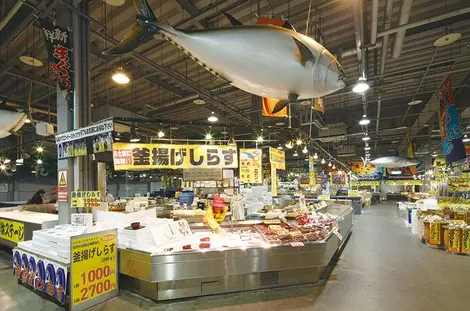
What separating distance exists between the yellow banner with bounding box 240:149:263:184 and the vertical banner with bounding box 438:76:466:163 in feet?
16.5

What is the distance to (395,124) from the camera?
1557 cm

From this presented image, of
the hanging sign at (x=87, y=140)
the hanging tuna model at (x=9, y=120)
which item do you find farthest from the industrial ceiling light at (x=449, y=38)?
the hanging tuna model at (x=9, y=120)

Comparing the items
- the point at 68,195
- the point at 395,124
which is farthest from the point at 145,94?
the point at 395,124

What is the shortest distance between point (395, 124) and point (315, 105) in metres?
13.4

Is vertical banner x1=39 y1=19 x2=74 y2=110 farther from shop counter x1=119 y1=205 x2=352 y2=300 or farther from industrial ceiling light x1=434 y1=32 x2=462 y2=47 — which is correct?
industrial ceiling light x1=434 y1=32 x2=462 y2=47

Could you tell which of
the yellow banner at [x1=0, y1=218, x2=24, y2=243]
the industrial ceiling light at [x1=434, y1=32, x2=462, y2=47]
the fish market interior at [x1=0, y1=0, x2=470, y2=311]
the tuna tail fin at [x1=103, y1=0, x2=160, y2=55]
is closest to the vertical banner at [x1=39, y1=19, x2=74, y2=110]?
the fish market interior at [x1=0, y1=0, x2=470, y2=311]

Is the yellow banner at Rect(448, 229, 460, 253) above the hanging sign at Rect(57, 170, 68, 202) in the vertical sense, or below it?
below

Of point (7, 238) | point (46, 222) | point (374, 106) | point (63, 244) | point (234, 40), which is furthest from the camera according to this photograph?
point (374, 106)

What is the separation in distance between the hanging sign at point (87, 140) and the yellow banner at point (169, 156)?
93 centimetres

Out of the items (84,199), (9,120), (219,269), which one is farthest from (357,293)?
(9,120)

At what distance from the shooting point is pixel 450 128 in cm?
676

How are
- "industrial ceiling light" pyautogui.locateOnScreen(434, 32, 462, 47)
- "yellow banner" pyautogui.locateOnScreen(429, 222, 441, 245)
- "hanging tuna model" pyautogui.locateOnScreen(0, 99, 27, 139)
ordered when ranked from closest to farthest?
1. "hanging tuna model" pyautogui.locateOnScreen(0, 99, 27, 139)
2. "industrial ceiling light" pyautogui.locateOnScreen(434, 32, 462, 47)
3. "yellow banner" pyautogui.locateOnScreen(429, 222, 441, 245)

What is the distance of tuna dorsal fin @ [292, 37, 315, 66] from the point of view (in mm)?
2285

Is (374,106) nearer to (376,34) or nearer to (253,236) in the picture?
(376,34)
